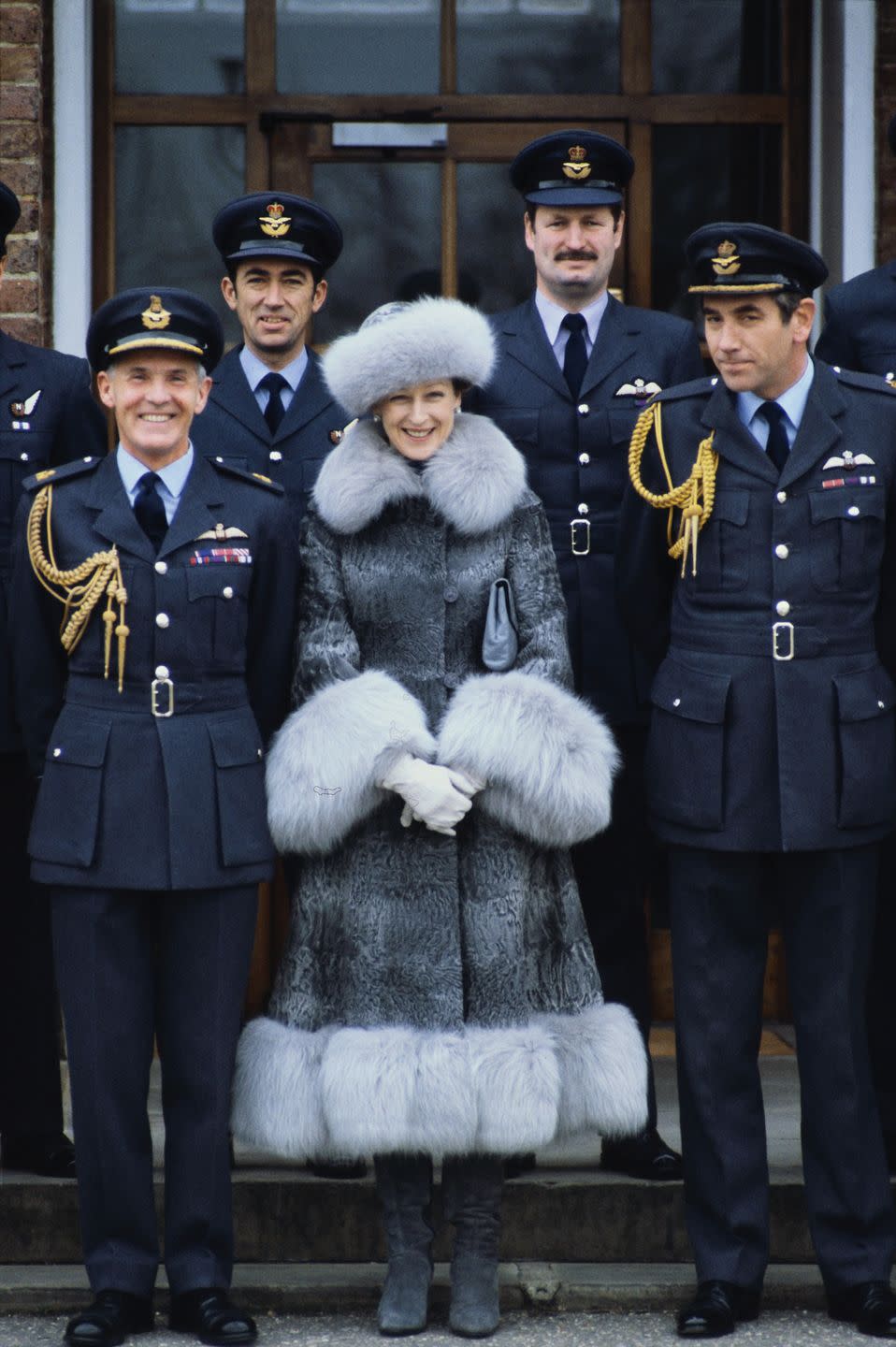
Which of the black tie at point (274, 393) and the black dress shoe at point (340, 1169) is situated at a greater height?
the black tie at point (274, 393)

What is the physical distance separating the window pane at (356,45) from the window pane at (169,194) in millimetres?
247

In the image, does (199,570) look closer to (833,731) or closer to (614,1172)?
(833,731)

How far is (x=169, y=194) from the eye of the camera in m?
6.03

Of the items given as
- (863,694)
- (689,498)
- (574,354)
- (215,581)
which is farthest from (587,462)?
(215,581)

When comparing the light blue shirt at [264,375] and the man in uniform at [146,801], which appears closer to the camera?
the man in uniform at [146,801]

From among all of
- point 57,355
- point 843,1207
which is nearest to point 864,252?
point 57,355

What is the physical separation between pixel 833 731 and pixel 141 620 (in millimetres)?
1291

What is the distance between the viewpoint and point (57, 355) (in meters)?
4.88

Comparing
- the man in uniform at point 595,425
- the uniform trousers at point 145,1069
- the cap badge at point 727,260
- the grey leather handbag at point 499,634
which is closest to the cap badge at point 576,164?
the man in uniform at point 595,425

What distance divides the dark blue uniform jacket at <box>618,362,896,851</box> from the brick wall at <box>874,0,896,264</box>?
1.59 m

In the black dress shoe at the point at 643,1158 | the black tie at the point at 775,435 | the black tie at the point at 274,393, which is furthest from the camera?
the black tie at the point at 274,393

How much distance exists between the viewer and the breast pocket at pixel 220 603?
4.24m

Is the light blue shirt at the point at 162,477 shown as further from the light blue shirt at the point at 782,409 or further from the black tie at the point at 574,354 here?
the light blue shirt at the point at 782,409

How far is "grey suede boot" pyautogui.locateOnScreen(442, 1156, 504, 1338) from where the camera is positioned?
430 cm
